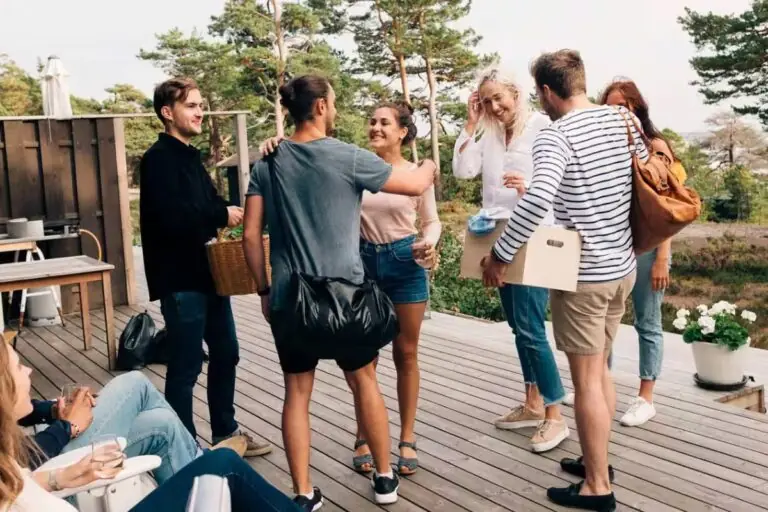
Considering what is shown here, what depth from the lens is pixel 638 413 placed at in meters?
3.54

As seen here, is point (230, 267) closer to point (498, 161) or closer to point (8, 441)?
point (498, 161)

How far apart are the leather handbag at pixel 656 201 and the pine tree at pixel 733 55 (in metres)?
18.3

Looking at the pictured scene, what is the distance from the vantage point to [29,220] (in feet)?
22.1

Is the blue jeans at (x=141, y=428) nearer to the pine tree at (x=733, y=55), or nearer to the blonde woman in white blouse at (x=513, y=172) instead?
the blonde woman in white blouse at (x=513, y=172)

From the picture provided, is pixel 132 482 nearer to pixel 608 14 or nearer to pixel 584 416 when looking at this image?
pixel 584 416

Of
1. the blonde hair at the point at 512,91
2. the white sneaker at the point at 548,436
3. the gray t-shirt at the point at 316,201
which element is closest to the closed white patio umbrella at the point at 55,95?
the blonde hair at the point at 512,91

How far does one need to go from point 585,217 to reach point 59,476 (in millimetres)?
1612

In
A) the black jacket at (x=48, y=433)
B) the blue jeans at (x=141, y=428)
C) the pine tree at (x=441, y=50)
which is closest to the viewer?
the black jacket at (x=48, y=433)

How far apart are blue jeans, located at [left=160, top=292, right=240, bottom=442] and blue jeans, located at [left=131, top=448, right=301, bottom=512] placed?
3.79 feet

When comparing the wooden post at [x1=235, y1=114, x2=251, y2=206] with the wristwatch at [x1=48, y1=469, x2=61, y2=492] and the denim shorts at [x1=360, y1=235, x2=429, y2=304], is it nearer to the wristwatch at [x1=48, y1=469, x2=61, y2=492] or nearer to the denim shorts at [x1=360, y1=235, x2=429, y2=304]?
the denim shorts at [x1=360, y1=235, x2=429, y2=304]

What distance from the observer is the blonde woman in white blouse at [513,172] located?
3.14 metres

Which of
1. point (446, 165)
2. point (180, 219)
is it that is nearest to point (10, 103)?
point (446, 165)

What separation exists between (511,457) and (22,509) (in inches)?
82.5

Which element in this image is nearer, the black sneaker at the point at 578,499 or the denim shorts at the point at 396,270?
the black sneaker at the point at 578,499
